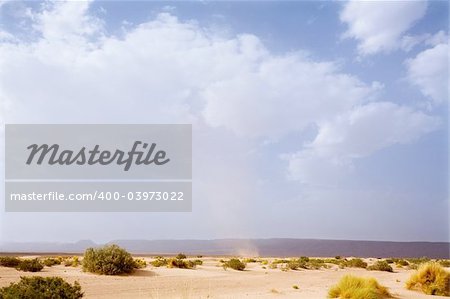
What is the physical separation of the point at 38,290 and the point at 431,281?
1619cm

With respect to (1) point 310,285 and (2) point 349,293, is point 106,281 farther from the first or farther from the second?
(2) point 349,293

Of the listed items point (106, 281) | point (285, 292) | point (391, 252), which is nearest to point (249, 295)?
point (285, 292)

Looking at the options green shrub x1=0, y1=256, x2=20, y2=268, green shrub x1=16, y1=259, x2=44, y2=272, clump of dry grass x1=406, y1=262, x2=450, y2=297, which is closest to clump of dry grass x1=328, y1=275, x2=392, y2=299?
clump of dry grass x1=406, y1=262, x2=450, y2=297

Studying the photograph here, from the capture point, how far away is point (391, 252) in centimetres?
10950

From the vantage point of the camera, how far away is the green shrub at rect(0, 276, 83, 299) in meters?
10.4

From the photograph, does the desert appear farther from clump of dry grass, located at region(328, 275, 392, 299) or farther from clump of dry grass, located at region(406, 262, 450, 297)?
clump of dry grass, located at region(328, 275, 392, 299)

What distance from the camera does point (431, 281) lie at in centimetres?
1975

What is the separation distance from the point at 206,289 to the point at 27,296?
9.86m

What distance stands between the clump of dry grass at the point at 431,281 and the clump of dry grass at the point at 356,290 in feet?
10.3

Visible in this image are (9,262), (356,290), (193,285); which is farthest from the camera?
(9,262)

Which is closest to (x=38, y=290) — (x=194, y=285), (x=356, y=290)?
(x=356, y=290)

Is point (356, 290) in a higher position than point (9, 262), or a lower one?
higher

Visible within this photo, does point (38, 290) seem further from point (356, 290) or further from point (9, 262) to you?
point (9, 262)

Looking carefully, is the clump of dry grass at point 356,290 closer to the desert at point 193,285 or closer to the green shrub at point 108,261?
the desert at point 193,285
